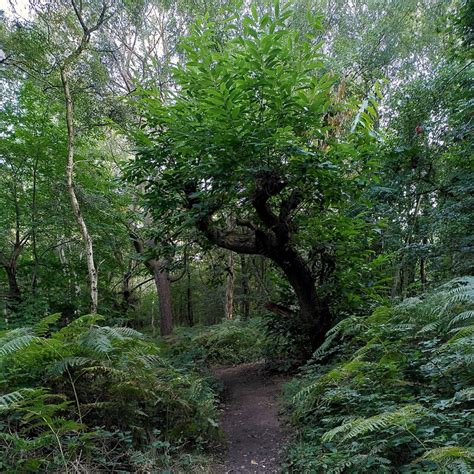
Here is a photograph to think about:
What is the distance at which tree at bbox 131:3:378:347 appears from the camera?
418cm

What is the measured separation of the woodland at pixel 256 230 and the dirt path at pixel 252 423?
45mm

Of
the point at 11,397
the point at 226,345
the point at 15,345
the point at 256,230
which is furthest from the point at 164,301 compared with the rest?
the point at 11,397

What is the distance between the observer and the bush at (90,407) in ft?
8.73

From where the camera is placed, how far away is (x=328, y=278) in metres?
6.32

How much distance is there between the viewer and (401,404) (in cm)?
266

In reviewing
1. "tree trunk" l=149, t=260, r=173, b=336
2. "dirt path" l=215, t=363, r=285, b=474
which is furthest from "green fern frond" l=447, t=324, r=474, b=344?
"tree trunk" l=149, t=260, r=173, b=336

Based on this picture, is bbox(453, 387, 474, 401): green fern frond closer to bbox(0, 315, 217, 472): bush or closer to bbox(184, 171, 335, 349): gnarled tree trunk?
bbox(0, 315, 217, 472): bush

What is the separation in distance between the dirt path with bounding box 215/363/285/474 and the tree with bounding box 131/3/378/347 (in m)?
1.44

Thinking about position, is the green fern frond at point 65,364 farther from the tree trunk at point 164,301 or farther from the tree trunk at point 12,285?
the tree trunk at point 164,301

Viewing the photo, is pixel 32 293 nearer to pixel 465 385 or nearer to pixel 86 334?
pixel 86 334

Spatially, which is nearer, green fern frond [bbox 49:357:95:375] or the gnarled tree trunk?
green fern frond [bbox 49:357:95:375]

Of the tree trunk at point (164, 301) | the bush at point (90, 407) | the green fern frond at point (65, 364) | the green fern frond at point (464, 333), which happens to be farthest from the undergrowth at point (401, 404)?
the tree trunk at point (164, 301)

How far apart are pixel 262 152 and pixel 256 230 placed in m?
1.49

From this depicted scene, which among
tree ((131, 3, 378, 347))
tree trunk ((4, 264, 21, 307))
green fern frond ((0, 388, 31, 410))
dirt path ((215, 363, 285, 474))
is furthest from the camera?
tree trunk ((4, 264, 21, 307))
